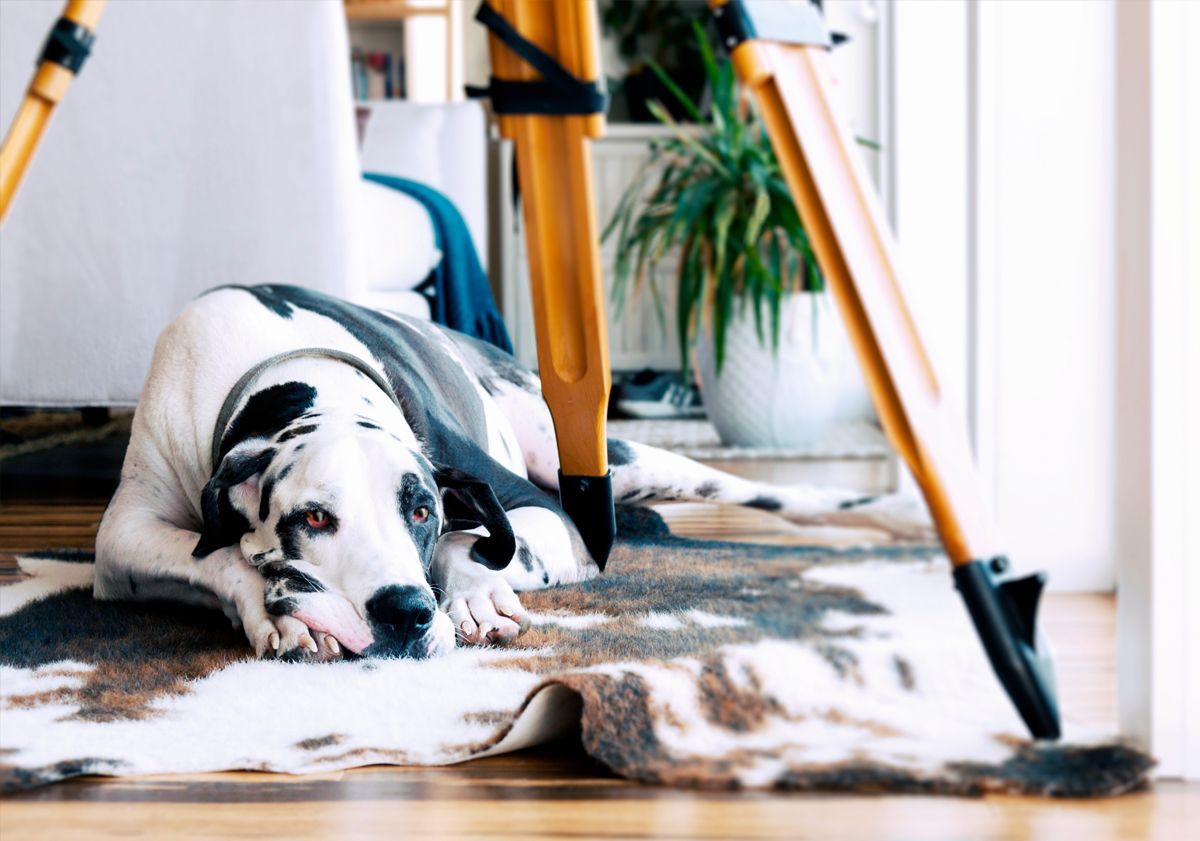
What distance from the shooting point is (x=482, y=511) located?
1.21 meters

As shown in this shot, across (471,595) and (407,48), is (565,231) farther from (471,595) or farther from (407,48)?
(407,48)

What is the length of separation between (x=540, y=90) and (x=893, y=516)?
405mm

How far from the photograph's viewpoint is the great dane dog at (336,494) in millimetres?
1062

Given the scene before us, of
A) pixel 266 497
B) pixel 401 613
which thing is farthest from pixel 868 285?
pixel 266 497

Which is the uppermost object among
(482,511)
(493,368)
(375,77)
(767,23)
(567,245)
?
(375,77)

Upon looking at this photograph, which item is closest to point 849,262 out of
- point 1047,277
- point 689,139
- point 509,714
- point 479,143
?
point 509,714

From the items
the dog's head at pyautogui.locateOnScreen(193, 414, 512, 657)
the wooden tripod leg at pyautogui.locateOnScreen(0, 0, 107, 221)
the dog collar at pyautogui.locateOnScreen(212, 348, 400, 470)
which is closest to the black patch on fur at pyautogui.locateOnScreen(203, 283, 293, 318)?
the dog collar at pyautogui.locateOnScreen(212, 348, 400, 470)

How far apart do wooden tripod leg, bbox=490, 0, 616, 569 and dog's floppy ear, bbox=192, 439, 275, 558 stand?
267mm

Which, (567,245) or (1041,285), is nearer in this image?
(567,245)

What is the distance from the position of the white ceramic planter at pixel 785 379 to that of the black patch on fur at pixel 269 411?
1.74 metres

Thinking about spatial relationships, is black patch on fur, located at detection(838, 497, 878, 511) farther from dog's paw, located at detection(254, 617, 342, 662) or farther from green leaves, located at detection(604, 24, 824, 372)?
green leaves, located at detection(604, 24, 824, 372)

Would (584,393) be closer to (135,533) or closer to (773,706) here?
(773,706)

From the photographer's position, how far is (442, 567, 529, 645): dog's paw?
110 centimetres

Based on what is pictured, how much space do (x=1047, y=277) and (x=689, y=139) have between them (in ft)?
6.24
